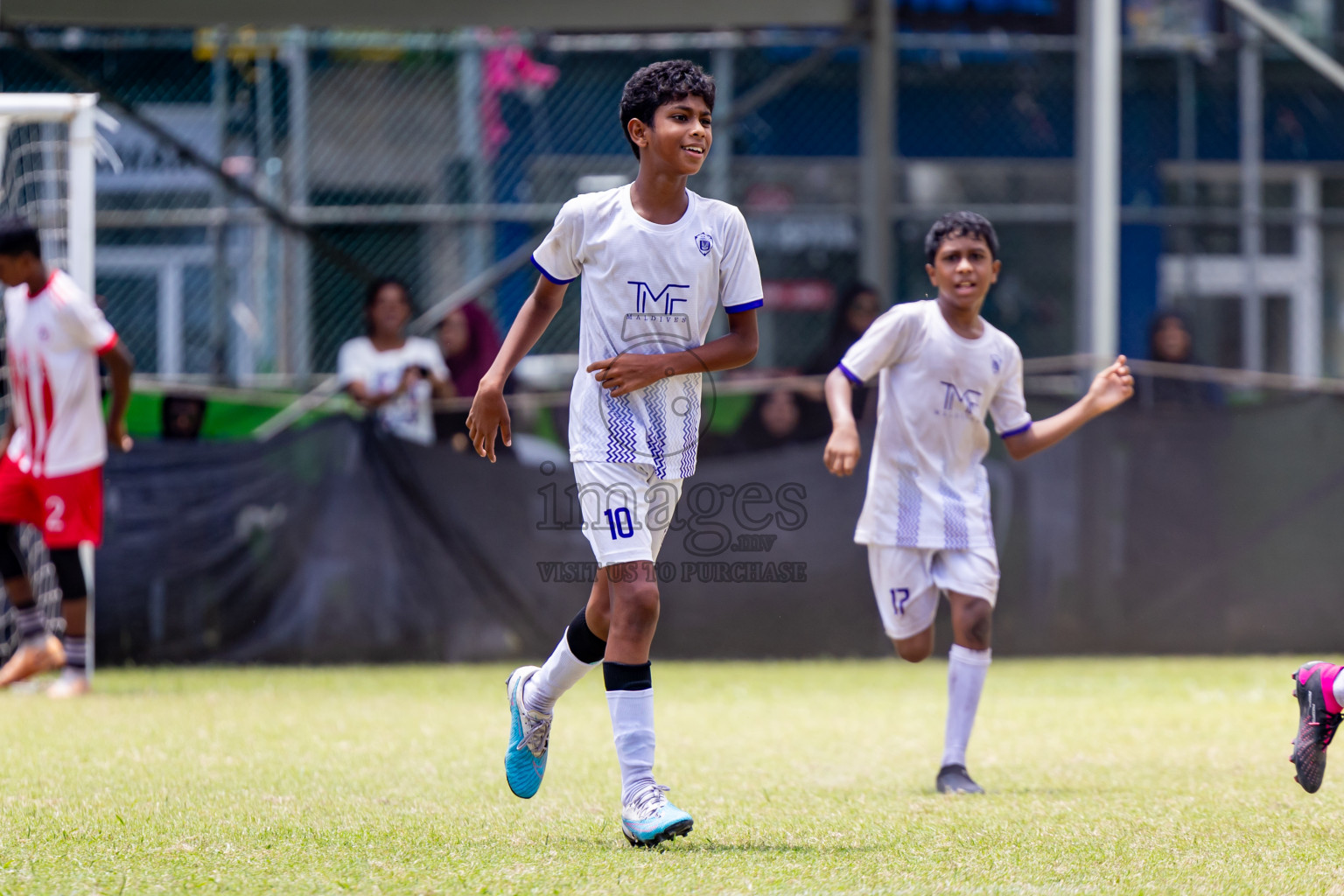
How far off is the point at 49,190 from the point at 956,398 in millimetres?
5703

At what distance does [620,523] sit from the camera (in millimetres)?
4324

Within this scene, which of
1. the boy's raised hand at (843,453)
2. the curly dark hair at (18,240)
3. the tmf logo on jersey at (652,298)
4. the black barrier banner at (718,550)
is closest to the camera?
the tmf logo on jersey at (652,298)

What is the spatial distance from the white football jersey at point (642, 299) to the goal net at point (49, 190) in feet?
16.8

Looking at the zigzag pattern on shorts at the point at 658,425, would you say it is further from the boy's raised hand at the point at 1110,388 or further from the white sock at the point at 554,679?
the boy's raised hand at the point at 1110,388

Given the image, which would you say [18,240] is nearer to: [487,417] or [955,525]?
[487,417]

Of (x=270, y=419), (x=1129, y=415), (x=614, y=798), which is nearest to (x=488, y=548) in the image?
(x=270, y=419)

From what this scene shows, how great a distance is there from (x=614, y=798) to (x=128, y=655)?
5.28 meters

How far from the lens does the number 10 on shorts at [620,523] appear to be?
432 cm

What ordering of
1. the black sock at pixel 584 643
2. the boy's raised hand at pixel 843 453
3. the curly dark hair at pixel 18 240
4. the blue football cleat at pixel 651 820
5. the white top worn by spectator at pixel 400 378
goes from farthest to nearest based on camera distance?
1. the white top worn by spectator at pixel 400 378
2. the curly dark hair at pixel 18 240
3. the boy's raised hand at pixel 843 453
4. the black sock at pixel 584 643
5. the blue football cleat at pixel 651 820

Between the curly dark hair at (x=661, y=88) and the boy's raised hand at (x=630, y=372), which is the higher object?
the curly dark hair at (x=661, y=88)

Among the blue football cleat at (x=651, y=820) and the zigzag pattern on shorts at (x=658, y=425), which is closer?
the blue football cleat at (x=651, y=820)

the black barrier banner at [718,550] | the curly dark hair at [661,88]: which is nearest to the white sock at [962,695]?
the curly dark hair at [661,88]

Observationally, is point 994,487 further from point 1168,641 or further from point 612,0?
point 612,0

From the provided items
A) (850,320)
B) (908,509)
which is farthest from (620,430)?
(850,320)
